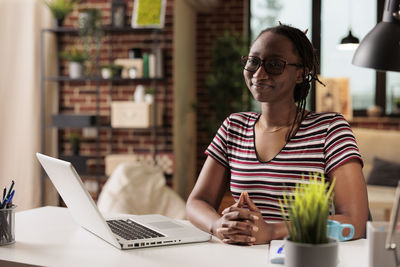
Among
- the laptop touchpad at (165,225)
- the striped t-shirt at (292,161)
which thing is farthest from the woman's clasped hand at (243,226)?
the striped t-shirt at (292,161)

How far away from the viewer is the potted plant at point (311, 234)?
1055 mm

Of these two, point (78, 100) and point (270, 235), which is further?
point (78, 100)

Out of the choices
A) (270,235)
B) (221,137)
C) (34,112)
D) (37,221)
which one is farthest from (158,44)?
(270,235)

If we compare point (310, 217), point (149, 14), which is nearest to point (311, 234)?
point (310, 217)

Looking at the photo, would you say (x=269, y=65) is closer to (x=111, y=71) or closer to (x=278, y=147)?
(x=278, y=147)

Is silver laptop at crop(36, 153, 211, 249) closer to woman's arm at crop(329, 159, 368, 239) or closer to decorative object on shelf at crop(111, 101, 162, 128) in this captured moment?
woman's arm at crop(329, 159, 368, 239)

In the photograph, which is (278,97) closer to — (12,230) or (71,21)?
(12,230)

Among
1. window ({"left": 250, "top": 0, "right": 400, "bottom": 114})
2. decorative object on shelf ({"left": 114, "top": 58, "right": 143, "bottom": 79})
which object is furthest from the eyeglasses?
window ({"left": 250, "top": 0, "right": 400, "bottom": 114})

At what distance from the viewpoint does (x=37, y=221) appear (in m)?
1.74

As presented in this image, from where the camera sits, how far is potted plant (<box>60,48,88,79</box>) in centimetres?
456

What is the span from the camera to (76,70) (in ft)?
15.1

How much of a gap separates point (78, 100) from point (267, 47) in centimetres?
334

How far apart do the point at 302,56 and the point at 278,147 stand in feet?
1.09

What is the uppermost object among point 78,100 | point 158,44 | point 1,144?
point 158,44
